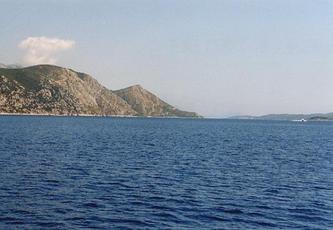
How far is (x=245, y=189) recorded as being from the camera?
177 ft

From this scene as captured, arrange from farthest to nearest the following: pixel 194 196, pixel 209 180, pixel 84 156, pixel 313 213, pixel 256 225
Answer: pixel 84 156
pixel 209 180
pixel 194 196
pixel 313 213
pixel 256 225

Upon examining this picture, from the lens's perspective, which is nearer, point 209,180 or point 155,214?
point 155,214

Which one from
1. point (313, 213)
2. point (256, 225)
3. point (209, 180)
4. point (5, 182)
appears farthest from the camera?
point (209, 180)

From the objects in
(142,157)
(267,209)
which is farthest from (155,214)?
(142,157)

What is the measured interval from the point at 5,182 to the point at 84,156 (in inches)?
1338

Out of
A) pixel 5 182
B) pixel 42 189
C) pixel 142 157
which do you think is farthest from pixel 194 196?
pixel 142 157

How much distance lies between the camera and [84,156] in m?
87.3

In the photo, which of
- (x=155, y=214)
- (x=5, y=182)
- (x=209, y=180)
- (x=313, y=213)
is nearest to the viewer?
(x=155, y=214)

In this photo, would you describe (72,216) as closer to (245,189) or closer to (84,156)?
(245,189)

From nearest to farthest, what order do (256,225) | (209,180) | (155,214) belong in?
(256,225) < (155,214) < (209,180)

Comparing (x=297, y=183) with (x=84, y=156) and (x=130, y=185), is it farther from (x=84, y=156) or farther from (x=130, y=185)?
(x=84, y=156)

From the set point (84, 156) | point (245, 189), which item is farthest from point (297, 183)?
point (84, 156)

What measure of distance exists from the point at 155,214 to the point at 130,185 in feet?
46.8

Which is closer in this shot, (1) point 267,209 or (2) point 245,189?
(1) point 267,209
